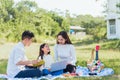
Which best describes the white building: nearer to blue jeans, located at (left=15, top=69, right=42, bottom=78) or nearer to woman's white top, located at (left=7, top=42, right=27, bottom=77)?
blue jeans, located at (left=15, top=69, right=42, bottom=78)

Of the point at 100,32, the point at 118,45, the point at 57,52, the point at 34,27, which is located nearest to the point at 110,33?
the point at 100,32

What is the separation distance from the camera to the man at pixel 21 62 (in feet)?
19.0

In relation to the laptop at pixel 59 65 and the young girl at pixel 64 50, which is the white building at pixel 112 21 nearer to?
the young girl at pixel 64 50

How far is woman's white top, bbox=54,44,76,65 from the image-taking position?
23.2ft

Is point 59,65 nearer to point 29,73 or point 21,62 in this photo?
point 29,73

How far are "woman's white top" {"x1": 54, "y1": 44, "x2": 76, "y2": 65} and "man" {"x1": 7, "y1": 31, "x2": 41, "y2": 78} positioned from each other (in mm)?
990

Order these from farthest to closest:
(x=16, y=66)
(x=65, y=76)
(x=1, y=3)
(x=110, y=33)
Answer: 1. (x=1, y=3)
2. (x=110, y=33)
3. (x=65, y=76)
4. (x=16, y=66)

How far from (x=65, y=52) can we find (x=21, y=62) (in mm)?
1510

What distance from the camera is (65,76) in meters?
6.45

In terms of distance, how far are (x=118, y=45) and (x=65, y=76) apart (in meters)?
12.9

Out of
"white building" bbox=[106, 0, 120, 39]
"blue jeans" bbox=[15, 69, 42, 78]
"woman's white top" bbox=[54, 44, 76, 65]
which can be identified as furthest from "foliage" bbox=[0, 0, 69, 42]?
"blue jeans" bbox=[15, 69, 42, 78]

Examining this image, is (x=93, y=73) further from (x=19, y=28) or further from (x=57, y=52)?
(x=19, y=28)

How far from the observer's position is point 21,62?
579 centimetres

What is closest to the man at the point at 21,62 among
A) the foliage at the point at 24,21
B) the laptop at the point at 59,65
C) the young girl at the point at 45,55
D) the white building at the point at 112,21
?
the laptop at the point at 59,65
